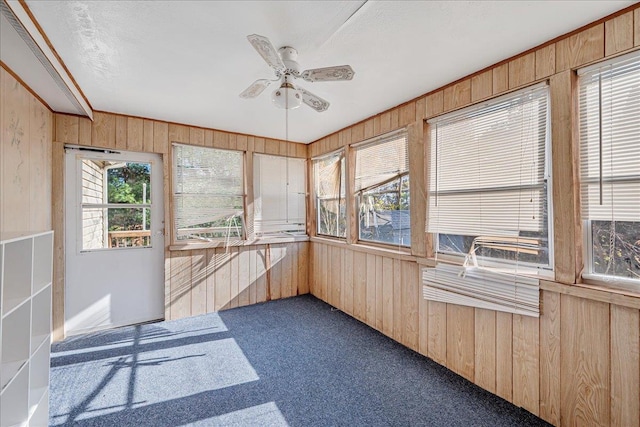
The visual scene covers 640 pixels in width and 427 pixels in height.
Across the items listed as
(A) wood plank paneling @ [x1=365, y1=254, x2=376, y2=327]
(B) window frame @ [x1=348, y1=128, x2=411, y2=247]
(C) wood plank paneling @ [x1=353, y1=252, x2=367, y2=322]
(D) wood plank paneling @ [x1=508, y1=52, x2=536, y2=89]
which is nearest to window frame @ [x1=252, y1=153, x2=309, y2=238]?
(B) window frame @ [x1=348, y1=128, x2=411, y2=247]

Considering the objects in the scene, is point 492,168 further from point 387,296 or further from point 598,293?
point 387,296

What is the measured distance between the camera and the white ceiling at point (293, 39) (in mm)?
1580

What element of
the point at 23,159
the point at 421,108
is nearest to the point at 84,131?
the point at 23,159

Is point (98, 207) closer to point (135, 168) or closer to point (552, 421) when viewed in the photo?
point (135, 168)

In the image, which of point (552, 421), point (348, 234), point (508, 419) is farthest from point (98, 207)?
point (552, 421)

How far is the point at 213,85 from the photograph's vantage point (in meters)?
2.51

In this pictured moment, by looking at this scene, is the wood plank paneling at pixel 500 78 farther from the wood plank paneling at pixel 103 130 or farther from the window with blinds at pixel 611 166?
the wood plank paneling at pixel 103 130

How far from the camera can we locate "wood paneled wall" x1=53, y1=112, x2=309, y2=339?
120 inches

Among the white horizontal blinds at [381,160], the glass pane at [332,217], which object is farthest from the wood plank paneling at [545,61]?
the glass pane at [332,217]

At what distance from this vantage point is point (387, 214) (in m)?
3.26

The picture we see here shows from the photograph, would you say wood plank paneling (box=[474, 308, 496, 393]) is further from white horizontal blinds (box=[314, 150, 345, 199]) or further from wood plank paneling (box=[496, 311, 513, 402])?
white horizontal blinds (box=[314, 150, 345, 199])

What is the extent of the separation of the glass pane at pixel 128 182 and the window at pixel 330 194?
227 cm

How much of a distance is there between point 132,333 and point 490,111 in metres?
4.06

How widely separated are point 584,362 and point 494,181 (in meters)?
1.25
